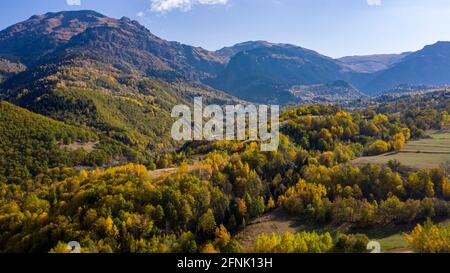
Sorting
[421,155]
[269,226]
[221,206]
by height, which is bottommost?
[269,226]

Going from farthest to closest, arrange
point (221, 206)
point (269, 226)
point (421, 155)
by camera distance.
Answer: point (421, 155) < point (221, 206) < point (269, 226)

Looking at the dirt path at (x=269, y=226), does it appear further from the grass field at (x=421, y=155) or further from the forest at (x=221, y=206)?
the grass field at (x=421, y=155)

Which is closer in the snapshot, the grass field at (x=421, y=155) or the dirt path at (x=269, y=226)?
the dirt path at (x=269, y=226)

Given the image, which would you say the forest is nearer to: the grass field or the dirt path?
the dirt path

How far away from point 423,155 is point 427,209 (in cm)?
5910

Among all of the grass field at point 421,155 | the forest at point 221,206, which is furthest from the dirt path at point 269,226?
the grass field at point 421,155

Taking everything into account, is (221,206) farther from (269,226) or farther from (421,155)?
(421,155)

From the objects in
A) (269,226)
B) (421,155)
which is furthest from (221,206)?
(421,155)

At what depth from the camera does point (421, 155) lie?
15825cm

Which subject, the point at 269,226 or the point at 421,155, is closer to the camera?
the point at 269,226

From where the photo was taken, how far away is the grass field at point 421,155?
14450 centimetres

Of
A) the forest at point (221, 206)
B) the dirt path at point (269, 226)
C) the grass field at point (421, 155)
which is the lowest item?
the dirt path at point (269, 226)
